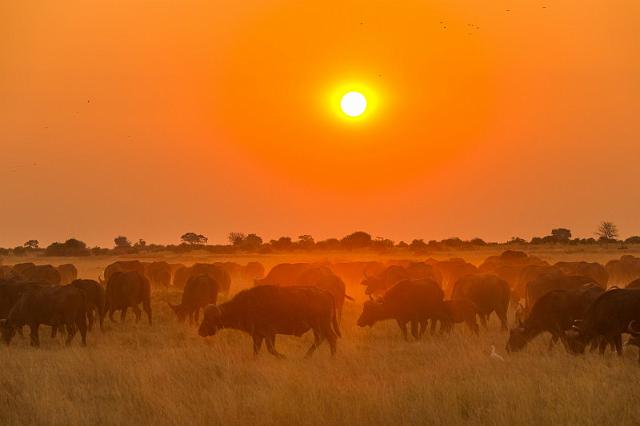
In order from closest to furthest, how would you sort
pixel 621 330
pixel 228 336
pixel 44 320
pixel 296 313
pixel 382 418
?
pixel 382 418 → pixel 621 330 → pixel 296 313 → pixel 44 320 → pixel 228 336

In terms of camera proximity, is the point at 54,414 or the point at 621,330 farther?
the point at 621,330

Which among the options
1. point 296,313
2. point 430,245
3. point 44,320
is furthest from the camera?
point 430,245

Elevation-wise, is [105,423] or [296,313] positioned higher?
[296,313]

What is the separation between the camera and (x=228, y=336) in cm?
2145

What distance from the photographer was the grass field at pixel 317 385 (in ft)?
38.2

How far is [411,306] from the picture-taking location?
21641 mm

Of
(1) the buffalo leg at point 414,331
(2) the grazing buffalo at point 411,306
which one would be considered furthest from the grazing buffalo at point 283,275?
(1) the buffalo leg at point 414,331

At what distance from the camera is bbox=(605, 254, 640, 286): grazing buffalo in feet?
136

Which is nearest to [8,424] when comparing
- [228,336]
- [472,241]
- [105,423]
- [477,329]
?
[105,423]

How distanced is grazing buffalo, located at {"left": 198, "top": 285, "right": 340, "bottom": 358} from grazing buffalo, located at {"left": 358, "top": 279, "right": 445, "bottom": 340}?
4.16 metres

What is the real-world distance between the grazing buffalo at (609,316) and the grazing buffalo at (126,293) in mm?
14978

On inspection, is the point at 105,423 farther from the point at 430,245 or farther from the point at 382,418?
the point at 430,245

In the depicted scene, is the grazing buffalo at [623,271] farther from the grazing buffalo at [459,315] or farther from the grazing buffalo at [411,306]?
the grazing buffalo at [411,306]

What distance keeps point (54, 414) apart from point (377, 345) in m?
9.97
